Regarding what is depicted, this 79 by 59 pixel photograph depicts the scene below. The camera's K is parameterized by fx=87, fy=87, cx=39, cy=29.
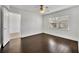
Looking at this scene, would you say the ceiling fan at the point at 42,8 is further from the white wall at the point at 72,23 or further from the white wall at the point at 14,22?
the white wall at the point at 14,22

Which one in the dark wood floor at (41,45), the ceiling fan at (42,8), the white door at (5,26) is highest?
the ceiling fan at (42,8)

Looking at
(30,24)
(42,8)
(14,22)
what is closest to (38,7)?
(42,8)

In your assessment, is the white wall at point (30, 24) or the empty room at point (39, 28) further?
the white wall at point (30, 24)

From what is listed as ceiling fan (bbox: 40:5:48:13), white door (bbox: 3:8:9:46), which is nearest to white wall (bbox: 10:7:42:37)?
ceiling fan (bbox: 40:5:48:13)

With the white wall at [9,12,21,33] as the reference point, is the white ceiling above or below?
above

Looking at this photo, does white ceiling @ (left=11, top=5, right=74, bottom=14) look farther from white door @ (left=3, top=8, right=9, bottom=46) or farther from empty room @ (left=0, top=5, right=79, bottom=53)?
white door @ (left=3, top=8, right=9, bottom=46)

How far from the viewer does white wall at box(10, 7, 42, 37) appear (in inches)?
65.0

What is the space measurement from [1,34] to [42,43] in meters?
0.76

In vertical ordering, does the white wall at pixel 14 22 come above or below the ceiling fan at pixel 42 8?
below

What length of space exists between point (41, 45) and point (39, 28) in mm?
328

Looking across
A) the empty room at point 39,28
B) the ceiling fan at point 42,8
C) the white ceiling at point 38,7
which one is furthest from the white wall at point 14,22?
the ceiling fan at point 42,8

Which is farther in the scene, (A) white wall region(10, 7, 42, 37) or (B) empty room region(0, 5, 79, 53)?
(A) white wall region(10, 7, 42, 37)

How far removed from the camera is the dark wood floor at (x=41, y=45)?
61.4 inches
